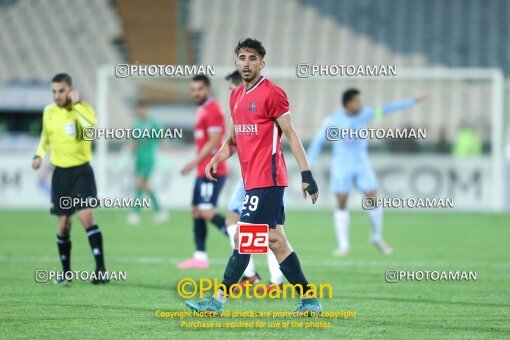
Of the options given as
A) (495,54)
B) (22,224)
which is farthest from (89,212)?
(495,54)

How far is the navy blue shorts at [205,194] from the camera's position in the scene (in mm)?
11648

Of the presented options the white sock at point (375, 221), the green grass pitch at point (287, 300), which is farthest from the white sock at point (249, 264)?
the white sock at point (375, 221)

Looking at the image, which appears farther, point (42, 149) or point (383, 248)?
point (383, 248)

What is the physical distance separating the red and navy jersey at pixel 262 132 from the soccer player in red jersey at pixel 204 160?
3.78 meters

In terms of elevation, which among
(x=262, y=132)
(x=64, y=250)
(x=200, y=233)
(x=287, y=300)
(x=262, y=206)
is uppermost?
(x=262, y=132)

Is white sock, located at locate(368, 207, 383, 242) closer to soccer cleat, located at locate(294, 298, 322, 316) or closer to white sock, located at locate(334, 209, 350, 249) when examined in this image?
white sock, located at locate(334, 209, 350, 249)

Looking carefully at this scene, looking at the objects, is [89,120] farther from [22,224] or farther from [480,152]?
[480,152]

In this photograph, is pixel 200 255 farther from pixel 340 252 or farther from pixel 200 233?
pixel 340 252

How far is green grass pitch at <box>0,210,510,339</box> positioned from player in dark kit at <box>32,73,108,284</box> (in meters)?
0.75

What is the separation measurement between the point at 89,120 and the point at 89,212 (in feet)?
3.07

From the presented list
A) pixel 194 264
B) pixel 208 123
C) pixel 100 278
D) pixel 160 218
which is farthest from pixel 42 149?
pixel 160 218

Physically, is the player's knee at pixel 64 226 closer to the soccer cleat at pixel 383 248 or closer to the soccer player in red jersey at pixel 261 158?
the soccer player in red jersey at pixel 261 158

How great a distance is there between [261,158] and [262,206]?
0.36 m

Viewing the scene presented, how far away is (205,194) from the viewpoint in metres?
11.7
